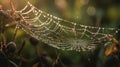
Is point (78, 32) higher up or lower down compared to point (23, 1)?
lower down

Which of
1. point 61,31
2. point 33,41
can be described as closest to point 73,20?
point 61,31

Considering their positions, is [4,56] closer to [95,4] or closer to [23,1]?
[23,1]

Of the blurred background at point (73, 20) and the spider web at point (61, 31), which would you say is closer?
the blurred background at point (73, 20)

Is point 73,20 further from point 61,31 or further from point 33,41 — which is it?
point 33,41

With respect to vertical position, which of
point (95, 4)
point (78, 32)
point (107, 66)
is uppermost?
point (95, 4)

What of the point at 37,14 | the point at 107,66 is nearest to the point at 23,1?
the point at 37,14
